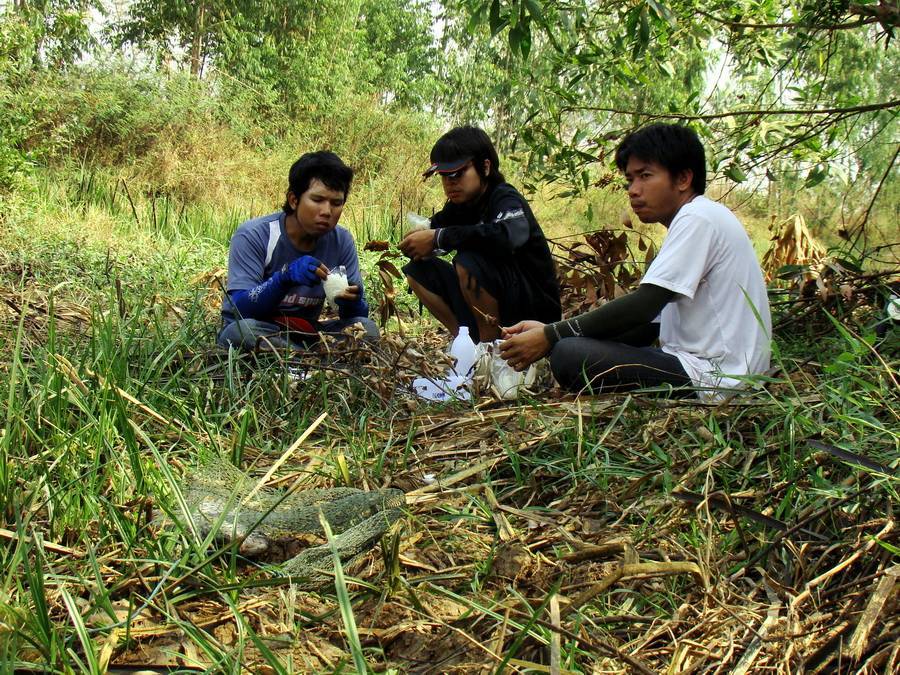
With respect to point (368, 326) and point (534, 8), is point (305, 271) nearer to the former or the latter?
point (368, 326)

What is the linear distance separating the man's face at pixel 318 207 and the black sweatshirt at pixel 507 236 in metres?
0.51

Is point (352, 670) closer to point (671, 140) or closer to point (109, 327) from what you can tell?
point (109, 327)

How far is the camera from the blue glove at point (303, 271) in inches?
135

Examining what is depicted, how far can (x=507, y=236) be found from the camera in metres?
3.79

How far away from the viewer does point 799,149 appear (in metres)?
4.14

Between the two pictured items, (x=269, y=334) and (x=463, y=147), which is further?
(x=463, y=147)

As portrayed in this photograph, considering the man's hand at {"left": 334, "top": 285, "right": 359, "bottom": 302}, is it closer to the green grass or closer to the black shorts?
the black shorts

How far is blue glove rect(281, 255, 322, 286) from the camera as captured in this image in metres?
3.42

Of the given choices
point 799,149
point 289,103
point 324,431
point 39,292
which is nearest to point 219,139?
point 289,103

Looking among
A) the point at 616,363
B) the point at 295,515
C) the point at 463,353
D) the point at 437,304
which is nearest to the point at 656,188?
the point at 616,363

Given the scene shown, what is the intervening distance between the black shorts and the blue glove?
2.51ft

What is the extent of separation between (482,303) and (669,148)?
131cm

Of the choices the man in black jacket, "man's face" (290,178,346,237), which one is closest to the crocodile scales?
"man's face" (290,178,346,237)

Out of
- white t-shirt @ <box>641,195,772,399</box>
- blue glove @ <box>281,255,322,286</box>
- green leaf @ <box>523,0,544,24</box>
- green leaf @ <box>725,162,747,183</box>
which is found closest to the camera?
green leaf @ <box>523,0,544,24</box>
